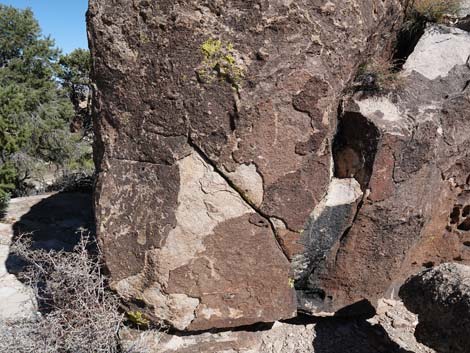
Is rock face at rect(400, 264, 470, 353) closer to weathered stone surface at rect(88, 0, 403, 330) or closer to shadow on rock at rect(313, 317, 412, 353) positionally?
shadow on rock at rect(313, 317, 412, 353)

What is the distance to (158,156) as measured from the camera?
7.43 feet

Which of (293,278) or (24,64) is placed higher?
(24,64)

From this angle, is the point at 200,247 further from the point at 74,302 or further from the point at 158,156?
the point at 74,302

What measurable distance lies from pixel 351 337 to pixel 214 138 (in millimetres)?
Result: 1629

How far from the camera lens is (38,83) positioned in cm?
996

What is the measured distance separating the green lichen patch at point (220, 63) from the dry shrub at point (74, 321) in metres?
1.27

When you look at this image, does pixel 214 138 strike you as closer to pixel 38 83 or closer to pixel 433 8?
pixel 433 8

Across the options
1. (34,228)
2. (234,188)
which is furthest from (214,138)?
(34,228)

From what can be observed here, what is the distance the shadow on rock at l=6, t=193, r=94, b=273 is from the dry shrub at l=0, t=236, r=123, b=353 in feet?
3.91

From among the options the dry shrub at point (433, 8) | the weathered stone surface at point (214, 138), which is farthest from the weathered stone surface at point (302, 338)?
the dry shrub at point (433, 8)

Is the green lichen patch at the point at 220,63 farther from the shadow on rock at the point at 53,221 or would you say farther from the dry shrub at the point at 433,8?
the shadow on rock at the point at 53,221

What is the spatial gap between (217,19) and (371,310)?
2.14m

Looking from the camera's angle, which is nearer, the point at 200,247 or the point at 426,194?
the point at 200,247

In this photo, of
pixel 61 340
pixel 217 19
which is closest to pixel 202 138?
pixel 217 19
